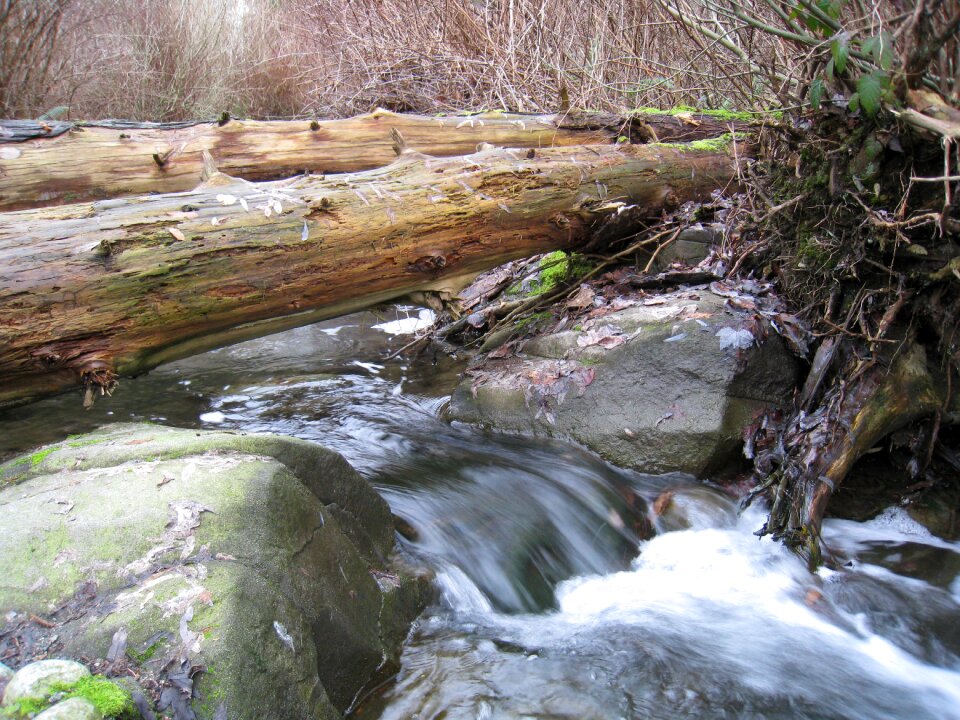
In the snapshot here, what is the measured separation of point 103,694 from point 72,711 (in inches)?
4.4

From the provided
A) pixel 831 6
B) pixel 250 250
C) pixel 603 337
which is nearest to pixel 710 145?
pixel 603 337

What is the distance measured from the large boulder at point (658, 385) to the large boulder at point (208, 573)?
1.71 m

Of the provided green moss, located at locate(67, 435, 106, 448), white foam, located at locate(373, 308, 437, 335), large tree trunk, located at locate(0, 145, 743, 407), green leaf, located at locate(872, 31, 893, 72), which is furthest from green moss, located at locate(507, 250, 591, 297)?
green moss, located at locate(67, 435, 106, 448)

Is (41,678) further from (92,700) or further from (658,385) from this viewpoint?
(658,385)

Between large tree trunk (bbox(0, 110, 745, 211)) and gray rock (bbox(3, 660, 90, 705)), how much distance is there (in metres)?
4.42

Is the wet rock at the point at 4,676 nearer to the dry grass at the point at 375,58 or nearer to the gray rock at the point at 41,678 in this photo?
the gray rock at the point at 41,678

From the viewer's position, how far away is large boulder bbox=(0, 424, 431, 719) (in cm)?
203

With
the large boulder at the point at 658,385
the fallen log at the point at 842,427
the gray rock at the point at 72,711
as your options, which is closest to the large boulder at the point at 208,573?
the gray rock at the point at 72,711

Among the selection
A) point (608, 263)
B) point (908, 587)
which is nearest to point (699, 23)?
point (608, 263)

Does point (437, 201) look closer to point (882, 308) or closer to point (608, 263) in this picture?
point (608, 263)

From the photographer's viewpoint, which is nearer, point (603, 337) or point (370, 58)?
point (603, 337)

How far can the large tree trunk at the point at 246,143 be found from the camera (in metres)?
5.31

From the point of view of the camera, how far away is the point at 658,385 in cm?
429

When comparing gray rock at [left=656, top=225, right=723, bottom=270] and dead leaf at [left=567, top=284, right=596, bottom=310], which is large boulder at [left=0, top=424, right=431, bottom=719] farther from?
gray rock at [left=656, top=225, right=723, bottom=270]
